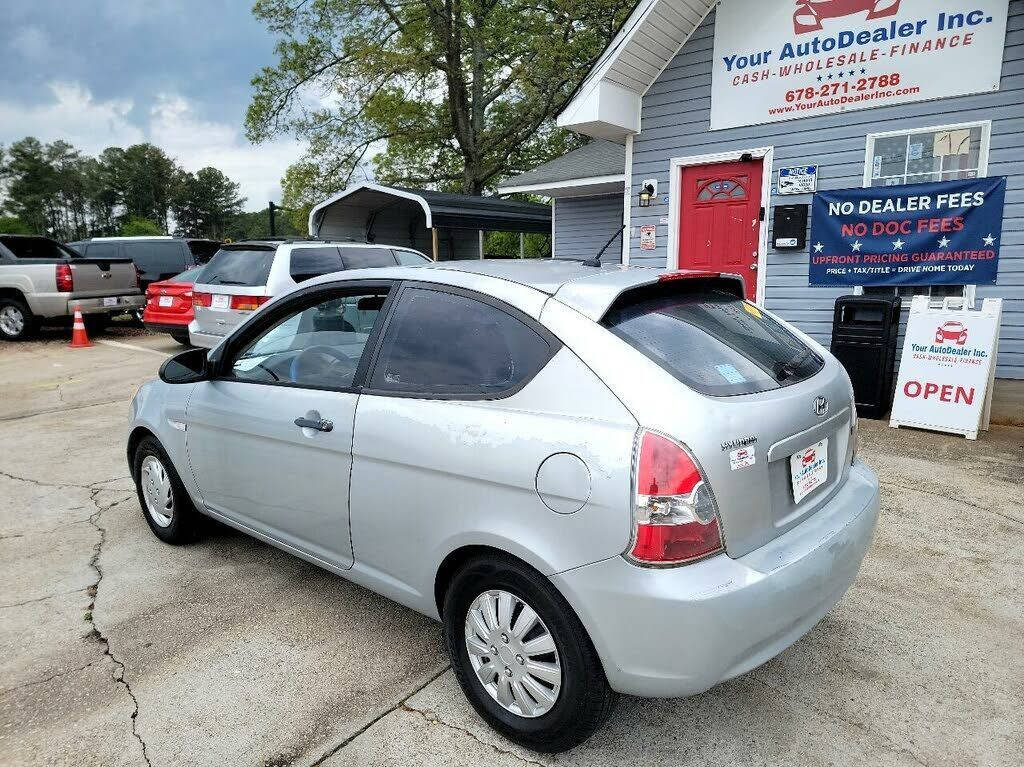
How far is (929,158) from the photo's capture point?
7.07 metres

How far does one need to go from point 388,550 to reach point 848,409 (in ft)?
5.97

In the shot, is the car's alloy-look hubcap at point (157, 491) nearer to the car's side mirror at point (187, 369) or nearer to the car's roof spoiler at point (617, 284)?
the car's side mirror at point (187, 369)

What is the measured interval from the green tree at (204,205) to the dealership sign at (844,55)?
100m

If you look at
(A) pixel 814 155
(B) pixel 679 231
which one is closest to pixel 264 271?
(B) pixel 679 231

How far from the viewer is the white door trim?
Answer: 26.3 feet

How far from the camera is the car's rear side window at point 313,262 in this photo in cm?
809

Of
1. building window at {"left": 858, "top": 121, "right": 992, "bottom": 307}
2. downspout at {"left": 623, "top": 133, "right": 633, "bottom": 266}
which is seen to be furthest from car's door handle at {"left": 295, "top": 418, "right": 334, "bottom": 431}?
downspout at {"left": 623, "top": 133, "right": 633, "bottom": 266}

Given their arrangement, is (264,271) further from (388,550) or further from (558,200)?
(558,200)

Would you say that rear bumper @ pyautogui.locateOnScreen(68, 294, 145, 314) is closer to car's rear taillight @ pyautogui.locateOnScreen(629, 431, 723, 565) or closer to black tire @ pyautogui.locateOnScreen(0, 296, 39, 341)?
black tire @ pyautogui.locateOnScreen(0, 296, 39, 341)

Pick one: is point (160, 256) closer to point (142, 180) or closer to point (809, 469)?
point (809, 469)

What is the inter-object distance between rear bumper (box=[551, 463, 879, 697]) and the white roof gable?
23.9 ft

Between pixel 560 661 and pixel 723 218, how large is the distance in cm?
757

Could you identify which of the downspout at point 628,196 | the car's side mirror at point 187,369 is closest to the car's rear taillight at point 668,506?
the car's side mirror at point 187,369

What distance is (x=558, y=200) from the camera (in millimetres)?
13484
